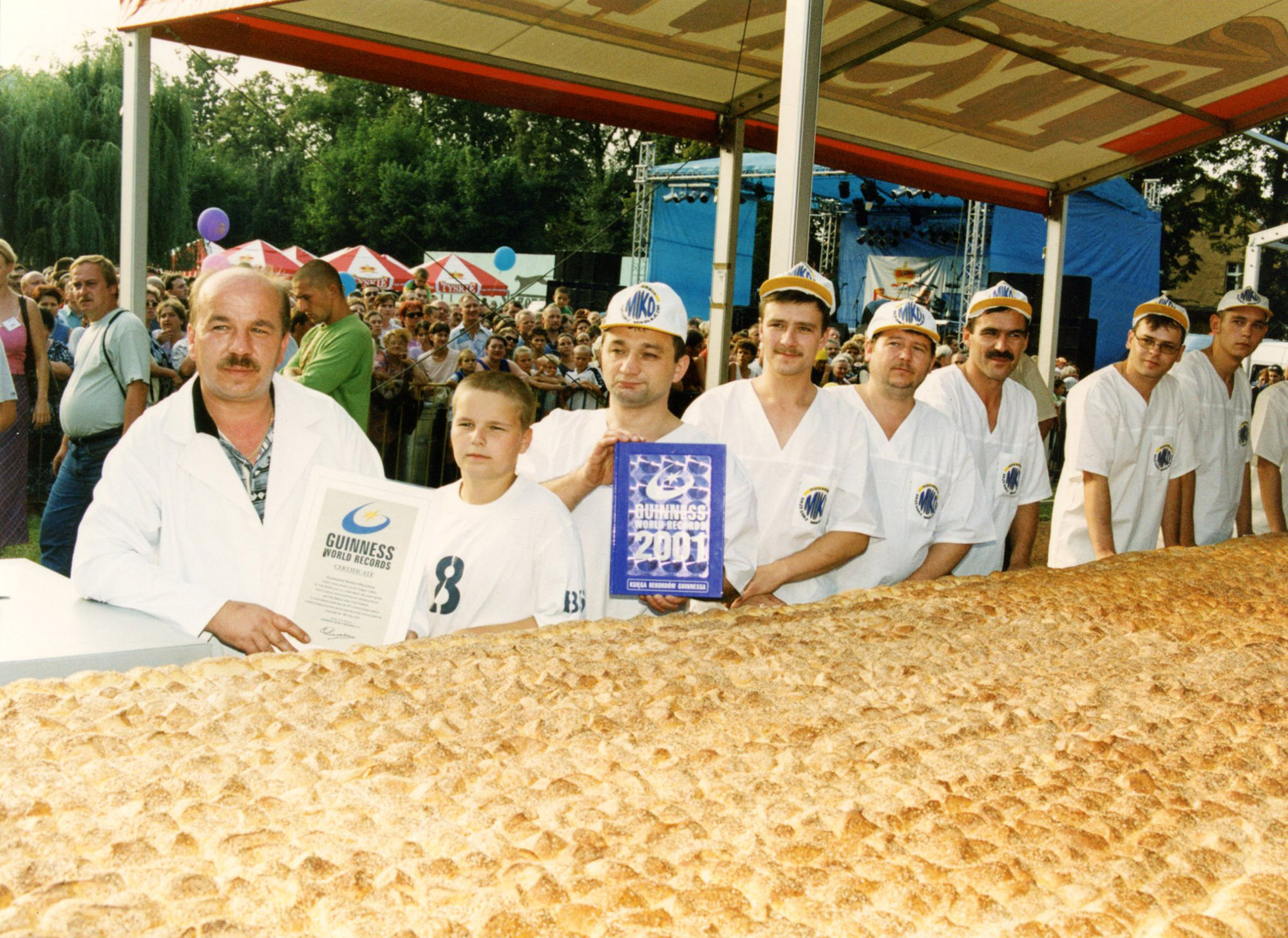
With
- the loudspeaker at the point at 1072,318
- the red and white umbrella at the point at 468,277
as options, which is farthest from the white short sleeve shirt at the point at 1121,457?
the red and white umbrella at the point at 468,277

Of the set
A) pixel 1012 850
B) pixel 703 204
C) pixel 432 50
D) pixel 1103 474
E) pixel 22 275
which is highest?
pixel 703 204

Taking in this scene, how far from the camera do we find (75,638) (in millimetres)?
1897

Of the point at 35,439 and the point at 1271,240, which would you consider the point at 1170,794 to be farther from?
the point at 1271,240

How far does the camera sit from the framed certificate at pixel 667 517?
2086 mm

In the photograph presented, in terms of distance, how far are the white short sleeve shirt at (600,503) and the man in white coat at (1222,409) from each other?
244 centimetres

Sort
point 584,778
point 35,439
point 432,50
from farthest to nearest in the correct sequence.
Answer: point 35,439
point 432,50
point 584,778

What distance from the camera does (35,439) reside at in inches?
281

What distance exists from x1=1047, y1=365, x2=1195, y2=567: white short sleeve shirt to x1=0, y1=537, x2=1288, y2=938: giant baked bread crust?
180 centimetres

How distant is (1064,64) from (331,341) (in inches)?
152

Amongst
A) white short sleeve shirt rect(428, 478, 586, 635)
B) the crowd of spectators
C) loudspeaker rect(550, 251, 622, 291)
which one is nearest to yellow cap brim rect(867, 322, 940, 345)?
white short sleeve shirt rect(428, 478, 586, 635)

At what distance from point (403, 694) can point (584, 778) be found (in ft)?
1.22

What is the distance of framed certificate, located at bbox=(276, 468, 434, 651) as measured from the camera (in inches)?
72.8

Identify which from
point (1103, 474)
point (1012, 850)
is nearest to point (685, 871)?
point (1012, 850)

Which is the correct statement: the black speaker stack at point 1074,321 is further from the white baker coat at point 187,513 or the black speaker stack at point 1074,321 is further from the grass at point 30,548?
the white baker coat at point 187,513
